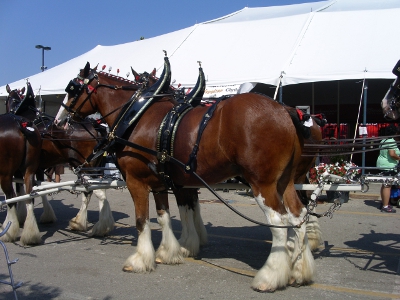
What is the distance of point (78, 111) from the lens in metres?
5.86

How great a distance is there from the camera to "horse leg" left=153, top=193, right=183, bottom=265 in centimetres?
560

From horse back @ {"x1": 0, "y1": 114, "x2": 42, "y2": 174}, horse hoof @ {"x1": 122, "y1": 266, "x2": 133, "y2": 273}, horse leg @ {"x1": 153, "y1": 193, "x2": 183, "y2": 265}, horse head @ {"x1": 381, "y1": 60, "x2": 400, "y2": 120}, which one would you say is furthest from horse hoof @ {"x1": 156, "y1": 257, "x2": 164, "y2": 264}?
horse head @ {"x1": 381, "y1": 60, "x2": 400, "y2": 120}

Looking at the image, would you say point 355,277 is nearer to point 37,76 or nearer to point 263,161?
point 263,161

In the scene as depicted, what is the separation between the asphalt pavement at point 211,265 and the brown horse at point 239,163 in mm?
268

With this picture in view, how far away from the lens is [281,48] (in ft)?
A: 46.0

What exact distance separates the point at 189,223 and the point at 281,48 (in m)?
9.49

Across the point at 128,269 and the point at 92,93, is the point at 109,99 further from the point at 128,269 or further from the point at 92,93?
the point at 128,269

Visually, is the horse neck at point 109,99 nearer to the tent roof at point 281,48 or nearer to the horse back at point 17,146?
the horse back at point 17,146

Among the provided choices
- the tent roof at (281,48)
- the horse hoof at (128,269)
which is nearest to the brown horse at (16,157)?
the horse hoof at (128,269)

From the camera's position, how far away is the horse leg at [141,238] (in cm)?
520

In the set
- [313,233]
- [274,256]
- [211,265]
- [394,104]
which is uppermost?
[394,104]

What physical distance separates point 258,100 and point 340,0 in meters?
14.4

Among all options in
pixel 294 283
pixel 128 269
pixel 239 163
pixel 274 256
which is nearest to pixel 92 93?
pixel 128 269

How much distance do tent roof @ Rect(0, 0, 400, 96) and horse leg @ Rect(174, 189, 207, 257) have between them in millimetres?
7091
